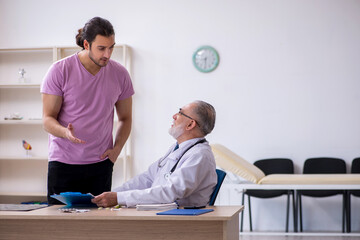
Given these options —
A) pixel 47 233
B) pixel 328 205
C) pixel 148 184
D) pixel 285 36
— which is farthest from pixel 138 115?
pixel 47 233

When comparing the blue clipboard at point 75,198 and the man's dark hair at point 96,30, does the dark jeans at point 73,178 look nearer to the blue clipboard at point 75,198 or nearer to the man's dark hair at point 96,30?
the blue clipboard at point 75,198

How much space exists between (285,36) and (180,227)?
14.3 feet

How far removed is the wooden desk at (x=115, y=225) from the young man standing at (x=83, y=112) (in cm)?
49

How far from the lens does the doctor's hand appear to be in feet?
7.58

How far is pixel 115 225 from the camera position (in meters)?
2.09

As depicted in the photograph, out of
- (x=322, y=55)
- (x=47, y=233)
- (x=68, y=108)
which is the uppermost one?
(x=322, y=55)

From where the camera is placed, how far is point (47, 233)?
2.14 metres

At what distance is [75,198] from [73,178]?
39 centimetres

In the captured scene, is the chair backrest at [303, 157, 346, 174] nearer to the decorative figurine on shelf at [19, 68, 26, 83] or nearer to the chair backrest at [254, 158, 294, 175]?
the chair backrest at [254, 158, 294, 175]

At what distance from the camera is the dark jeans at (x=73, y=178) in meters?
2.68

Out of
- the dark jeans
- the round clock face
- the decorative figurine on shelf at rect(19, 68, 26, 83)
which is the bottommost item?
the dark jeans

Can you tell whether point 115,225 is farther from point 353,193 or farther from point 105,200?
point 353,193

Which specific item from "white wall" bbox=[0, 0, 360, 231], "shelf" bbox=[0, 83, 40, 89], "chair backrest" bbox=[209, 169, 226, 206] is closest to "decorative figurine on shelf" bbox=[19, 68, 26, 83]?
"shelf" bbox=[0, 83, 40, 89]

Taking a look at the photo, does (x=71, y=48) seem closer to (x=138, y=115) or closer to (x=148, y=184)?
(x=138, y=115)
